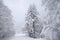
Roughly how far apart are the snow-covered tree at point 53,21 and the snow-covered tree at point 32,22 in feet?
0.84

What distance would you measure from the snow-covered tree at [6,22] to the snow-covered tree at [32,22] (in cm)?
46

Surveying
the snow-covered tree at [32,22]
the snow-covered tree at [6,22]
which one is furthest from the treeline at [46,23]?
the snow-covered tree at [6,22]

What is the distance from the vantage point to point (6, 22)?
2.35 metres

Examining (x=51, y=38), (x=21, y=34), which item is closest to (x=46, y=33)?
(x=51, y=38)

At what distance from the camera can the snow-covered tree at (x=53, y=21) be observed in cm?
231

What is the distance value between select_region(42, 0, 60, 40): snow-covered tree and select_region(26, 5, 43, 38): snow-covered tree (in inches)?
10.0

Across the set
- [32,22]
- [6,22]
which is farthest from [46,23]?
[6,22]

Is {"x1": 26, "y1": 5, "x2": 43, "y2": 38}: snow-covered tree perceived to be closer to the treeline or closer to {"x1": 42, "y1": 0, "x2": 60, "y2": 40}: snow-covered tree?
the treeline

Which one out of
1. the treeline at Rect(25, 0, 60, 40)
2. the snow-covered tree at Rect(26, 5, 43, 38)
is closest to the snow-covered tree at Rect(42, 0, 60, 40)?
the treeline at Rect(25, 0, 60, 40)

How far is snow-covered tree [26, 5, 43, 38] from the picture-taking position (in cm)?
238

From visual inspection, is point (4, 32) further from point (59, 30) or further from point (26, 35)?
point (59, 30)

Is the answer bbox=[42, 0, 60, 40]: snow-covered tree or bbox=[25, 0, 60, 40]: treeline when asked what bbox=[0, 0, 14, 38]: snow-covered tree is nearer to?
bbox=[25, 0, 60, 40]: treeline

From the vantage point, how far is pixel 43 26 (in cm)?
238

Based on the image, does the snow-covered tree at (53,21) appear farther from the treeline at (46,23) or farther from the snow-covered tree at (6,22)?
the snow-covered tree at (6,22)
